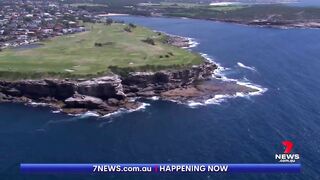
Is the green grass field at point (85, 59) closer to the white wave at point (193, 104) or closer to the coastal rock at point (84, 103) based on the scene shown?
the coastal rock at point (84, 103)

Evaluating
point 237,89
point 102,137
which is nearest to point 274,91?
point 237,89

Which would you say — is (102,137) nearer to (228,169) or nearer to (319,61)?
(228,169)

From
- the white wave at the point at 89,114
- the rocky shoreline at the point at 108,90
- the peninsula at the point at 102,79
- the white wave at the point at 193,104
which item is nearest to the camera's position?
the white wave at the point at 89,114

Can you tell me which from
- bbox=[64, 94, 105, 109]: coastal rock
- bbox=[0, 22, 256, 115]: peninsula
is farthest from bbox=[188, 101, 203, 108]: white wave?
bbox=[64, 94, 105, 109]: coastal rock

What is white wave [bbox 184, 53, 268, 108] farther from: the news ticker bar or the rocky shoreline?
the news ticker bar

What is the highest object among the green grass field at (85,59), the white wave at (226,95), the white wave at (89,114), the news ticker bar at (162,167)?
the news ticker bar at (162,167)

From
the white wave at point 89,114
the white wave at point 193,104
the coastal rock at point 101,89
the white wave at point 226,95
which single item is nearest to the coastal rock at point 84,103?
the white wave at point 89,114

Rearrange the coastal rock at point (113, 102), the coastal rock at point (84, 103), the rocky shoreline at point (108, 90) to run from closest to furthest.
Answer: the coastal rock at point (84, 103) → the rocky shoreline at point (108, 90) → the coastal rock at point (113, 102)

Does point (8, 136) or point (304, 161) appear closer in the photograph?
point (304, 161)

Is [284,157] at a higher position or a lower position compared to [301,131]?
higher
